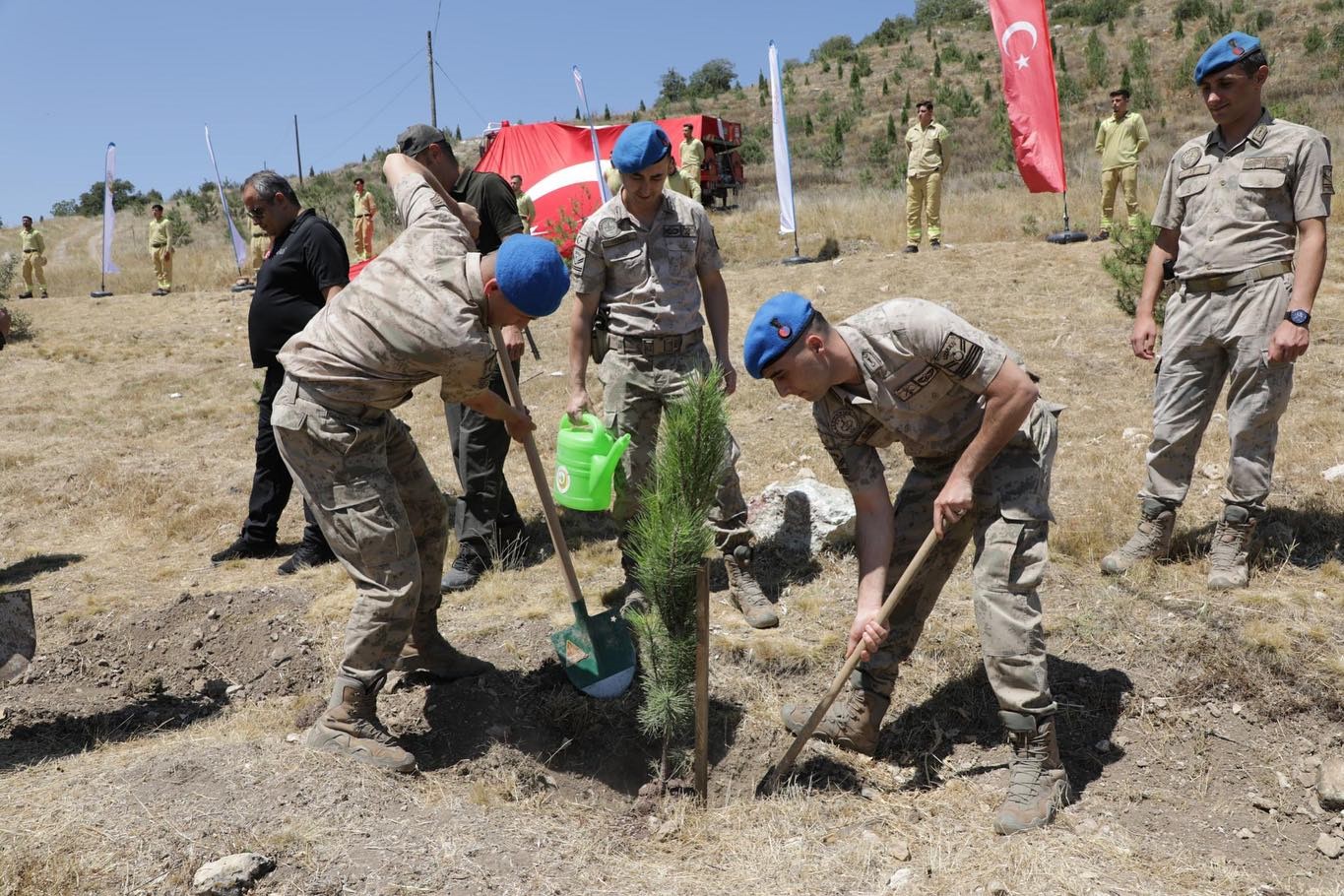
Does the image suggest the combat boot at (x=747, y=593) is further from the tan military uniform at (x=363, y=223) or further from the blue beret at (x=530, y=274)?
the tan military uniform at (x=363, y=223)

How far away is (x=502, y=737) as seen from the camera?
346 centimetres

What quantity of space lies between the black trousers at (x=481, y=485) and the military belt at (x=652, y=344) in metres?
0.84

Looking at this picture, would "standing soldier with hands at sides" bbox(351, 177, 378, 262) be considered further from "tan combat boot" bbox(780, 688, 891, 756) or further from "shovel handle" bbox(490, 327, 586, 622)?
"tan combat boot" bbox(780, 688, 891, 756)

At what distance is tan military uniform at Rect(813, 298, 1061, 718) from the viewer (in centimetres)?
269

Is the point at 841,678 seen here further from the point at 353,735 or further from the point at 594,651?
the point at 353,735

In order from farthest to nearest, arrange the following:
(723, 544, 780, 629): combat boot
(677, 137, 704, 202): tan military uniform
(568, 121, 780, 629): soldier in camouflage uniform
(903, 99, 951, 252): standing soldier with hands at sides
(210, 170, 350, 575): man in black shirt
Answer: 1. (677, 137, 704, 202): tan military uniform
2. (903, 99, 951, 252): standing soldier with hands at sides
3. (210, 170, 350, 575): man in black shirt
4. (723, 544, 780, 629): combat boot
5. (568, 121, 780, 629): soldier in camouflage uniform

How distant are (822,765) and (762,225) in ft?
43.5

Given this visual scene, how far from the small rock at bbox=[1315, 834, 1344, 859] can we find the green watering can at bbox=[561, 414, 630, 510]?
2641 mm

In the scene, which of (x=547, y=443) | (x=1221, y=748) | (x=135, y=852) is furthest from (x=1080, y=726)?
(x=547, y=443)

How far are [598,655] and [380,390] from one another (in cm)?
135

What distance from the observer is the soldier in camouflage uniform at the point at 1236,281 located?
3.67m

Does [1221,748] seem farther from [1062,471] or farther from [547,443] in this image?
[547,443]

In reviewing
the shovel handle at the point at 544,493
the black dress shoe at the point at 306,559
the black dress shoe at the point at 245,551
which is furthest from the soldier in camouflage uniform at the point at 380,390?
the black dress shoe at the point at 245,551

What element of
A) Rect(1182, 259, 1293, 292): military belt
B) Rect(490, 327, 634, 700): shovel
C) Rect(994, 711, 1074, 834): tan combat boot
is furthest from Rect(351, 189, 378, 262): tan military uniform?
Rect(994, 711, 1074, 834): tan combat boot
